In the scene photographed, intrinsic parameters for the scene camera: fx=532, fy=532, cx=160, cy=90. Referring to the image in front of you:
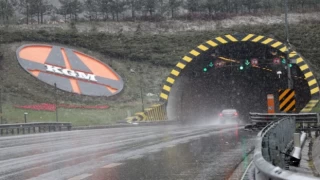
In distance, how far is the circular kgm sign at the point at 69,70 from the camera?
54.8 m

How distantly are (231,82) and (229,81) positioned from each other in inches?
22.7

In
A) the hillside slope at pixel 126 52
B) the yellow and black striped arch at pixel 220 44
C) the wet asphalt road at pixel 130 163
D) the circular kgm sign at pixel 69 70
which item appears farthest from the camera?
the circular kgm sign at pixel 69 70

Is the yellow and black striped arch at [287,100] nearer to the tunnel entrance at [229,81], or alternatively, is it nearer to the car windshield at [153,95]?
the car windshield at [153,95]

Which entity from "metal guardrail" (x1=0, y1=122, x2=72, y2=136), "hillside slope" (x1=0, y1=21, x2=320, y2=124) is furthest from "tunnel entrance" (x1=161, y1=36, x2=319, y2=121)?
"metal guardrail" (x1=0, y1=122, x2=72, y2=136)

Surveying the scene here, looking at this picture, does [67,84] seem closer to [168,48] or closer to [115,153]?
[168,48]

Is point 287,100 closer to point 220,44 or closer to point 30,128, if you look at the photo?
point 220,44

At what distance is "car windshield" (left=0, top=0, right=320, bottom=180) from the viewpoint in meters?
13.5

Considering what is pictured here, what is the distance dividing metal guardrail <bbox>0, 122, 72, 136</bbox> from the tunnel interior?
9.40 metres

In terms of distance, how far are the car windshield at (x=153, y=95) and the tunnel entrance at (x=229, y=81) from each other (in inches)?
5.2

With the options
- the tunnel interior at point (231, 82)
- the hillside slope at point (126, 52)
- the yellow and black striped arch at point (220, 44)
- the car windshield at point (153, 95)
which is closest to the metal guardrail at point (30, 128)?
the car windshield at point (153, 95)

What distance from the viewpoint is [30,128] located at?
38250 mm

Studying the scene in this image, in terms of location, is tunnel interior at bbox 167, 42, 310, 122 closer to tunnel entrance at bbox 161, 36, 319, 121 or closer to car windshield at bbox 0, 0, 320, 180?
tunnel entrance at bbox 161, 36, 319, 121

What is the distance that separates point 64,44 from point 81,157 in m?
50.5

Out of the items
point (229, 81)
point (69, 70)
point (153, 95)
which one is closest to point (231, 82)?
point (229, 81)
